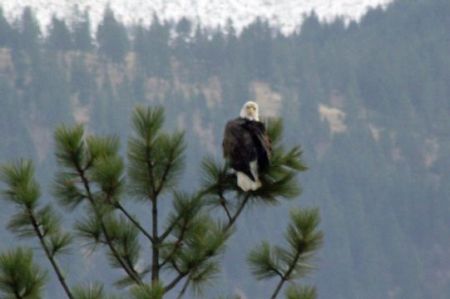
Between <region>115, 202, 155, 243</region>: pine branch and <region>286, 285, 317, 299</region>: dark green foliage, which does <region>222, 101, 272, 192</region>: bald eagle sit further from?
<region>286, 285, 317, 299</region>: dark green foliage

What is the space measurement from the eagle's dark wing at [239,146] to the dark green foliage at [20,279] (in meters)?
1.82

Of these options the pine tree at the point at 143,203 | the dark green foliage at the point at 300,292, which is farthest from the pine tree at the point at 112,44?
the dark green foliage at the point at 300,292

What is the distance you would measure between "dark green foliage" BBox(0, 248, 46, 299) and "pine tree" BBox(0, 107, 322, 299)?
0.29 m

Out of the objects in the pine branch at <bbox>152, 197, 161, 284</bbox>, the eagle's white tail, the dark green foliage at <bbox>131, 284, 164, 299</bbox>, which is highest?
the eagle's white tail

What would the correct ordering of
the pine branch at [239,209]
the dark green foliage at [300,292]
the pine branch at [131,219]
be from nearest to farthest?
the dark green foliage at [300,292], the pine branch at [131,219], the pine branch at [239,209]

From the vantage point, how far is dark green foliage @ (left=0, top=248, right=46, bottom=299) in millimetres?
14492

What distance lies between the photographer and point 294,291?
47.6 ft

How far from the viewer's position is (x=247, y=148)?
53.0 feet

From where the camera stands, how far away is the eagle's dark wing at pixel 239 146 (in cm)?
1560

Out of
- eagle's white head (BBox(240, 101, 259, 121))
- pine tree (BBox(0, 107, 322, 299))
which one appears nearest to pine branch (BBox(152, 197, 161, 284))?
pine tree (BBox(0, 107, 322, 299))

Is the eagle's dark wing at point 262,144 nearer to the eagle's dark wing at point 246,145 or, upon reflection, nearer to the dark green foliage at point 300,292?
the eagle's dark wing at point 246,145

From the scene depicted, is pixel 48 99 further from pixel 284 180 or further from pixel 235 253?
pixel 284 180

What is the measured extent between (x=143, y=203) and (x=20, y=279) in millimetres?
1394

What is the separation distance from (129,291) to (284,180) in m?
1.94
